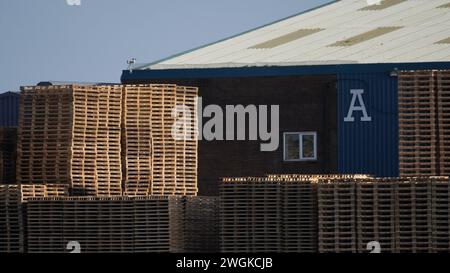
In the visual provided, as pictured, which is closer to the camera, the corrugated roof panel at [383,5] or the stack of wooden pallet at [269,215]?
the stack of wooden pallet at [269,215]

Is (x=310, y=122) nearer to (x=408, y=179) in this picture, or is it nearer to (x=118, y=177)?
(x=118, y=177)

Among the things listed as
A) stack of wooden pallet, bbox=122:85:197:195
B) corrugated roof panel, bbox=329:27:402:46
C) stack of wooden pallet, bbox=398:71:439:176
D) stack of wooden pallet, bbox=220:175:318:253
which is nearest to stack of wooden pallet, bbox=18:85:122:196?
stack of wooden pallet, bbox=122:85:197:195

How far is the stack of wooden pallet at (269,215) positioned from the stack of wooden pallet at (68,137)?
155 inches

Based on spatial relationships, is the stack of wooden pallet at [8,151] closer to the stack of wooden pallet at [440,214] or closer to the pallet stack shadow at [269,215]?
the pallet stack shadow at [269,215]

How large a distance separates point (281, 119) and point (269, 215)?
1100cm

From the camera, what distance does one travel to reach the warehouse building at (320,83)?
35.1 m

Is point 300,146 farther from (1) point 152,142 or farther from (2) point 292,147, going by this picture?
(1) point 152,142

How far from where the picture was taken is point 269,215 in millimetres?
25734

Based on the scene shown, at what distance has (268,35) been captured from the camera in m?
40.5

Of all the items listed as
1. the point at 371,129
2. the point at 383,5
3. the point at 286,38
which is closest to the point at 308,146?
the point at 371,129

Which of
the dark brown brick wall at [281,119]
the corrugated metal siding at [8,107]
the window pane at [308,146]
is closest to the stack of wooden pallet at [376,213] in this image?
the dark brown brick wall at [281,119]

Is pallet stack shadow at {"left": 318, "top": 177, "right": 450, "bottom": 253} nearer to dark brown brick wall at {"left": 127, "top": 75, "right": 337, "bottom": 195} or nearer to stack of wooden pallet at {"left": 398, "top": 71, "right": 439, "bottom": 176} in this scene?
stack of wooden pallet at {"left": 398, "top": 71, "right": 439, "bottom": 176}

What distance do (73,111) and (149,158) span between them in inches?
80.9
